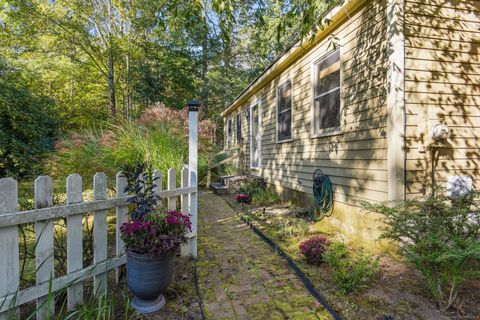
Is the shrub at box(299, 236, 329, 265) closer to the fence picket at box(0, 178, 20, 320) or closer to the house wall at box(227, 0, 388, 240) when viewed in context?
the house wall at box(227, 0, 388, 240)

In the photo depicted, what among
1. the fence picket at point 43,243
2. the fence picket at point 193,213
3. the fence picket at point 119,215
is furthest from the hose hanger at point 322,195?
the fence picket at point 43,243

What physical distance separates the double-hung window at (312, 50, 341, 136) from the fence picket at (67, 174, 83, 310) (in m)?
3.65

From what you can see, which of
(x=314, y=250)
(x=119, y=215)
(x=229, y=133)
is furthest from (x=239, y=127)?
(x=119, y=215)

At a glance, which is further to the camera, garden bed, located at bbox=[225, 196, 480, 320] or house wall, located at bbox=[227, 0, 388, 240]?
house wall, located at bbox=[227, 0, 388, 240]

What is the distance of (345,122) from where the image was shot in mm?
3980

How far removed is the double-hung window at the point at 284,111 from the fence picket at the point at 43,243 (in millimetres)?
5006

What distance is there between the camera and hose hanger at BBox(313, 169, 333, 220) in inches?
169

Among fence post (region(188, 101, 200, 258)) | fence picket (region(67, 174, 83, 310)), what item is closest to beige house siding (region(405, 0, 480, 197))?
fence post (region(188, 101, 200, 258))

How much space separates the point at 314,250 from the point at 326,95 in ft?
9.32

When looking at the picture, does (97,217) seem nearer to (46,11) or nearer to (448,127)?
(448,127)

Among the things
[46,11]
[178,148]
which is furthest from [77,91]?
[178,148]

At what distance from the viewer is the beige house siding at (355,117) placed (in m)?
3.31

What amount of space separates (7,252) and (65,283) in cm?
46

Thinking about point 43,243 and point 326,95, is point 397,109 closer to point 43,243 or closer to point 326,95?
point 326,95
